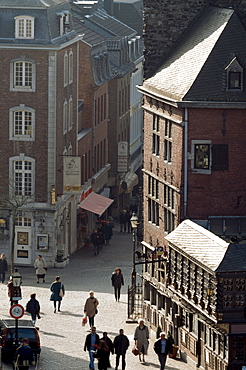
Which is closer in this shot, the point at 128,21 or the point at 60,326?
the point at 60,326

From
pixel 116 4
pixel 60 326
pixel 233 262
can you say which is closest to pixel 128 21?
pixel 116 4

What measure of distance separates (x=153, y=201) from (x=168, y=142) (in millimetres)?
3789

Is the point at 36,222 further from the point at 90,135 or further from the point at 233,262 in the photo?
the point at 233,262

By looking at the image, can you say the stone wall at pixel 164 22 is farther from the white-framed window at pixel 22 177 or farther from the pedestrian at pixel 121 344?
the white-framed window at pixel 22 177

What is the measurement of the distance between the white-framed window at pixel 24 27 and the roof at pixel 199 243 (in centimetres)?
2283

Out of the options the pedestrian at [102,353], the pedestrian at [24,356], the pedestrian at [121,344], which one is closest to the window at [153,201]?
the pedestrian at [121,344]

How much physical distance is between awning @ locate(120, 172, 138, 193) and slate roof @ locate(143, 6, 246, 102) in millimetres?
39789

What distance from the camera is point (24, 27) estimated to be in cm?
7669

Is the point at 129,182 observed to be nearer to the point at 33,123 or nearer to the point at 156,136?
the point at 33,123

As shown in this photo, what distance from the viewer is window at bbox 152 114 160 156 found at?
2456 inches

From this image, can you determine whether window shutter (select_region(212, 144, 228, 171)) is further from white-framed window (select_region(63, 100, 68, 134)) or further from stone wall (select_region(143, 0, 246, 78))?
white-framed window (select_region(63, 100, 68, 134))

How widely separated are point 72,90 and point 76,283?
576 inches

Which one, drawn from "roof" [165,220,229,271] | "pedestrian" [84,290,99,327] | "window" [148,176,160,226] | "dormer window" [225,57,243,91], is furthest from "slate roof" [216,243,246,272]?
"window" [148,176,160,226]

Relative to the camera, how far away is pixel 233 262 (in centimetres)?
4962
